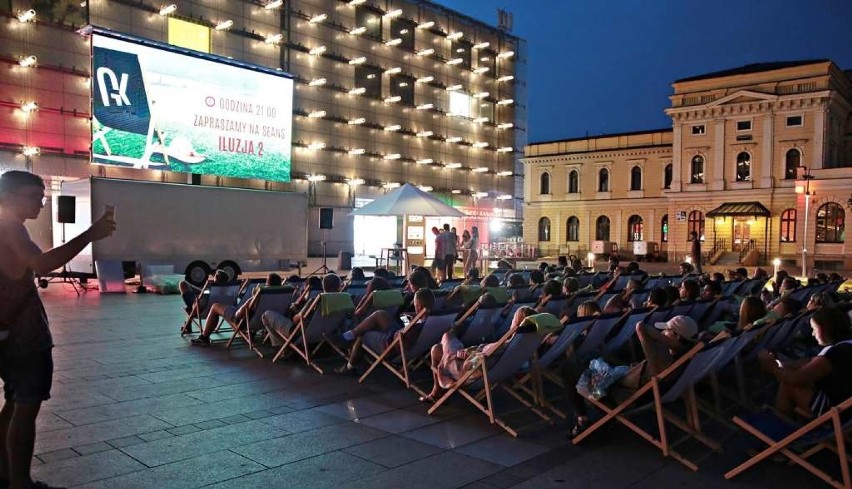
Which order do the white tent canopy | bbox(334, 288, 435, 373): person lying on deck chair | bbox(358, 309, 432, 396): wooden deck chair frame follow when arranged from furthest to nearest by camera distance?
the white tent canopy, bbox(334, 288, 435, 373): person lying on deck chair, bbox(358, 309, 432, 396): wooden deck chair frame

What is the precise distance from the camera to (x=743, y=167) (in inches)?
1544

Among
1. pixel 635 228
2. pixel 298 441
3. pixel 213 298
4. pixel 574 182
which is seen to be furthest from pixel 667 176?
pixel 298 441

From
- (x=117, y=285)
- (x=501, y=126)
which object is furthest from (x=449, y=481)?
(x=501, y=126)

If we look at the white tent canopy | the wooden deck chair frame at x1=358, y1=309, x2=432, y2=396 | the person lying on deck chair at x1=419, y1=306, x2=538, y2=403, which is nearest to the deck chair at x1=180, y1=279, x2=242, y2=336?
the wooden deck chair frame at x1=358, y1=309, x2=432, y2=396

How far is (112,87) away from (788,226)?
34.7 meters

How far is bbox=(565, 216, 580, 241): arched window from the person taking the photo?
48022mm

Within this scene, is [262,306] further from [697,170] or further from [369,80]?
[697,170]

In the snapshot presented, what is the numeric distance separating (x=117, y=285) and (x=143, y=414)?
1171 cm

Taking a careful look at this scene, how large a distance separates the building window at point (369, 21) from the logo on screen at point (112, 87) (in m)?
21.2

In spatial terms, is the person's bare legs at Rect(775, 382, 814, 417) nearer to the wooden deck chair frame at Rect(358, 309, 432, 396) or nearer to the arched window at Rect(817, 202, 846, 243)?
the wooden deck chair frame at Rect(358, 309, 432, 396)

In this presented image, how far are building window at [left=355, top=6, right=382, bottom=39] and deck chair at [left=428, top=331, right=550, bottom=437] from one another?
124 ft

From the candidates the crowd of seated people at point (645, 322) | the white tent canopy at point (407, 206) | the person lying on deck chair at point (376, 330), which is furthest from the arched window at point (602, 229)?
the person lying on deck chair at point (376, 330)

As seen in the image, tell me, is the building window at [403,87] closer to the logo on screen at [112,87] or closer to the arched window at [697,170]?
the arched window at [697,170]

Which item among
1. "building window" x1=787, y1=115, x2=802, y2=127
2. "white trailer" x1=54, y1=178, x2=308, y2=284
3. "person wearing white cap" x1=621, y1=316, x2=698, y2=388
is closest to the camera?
"person wearing white cap" x1=621, y1=316, x2=698, y2=388
